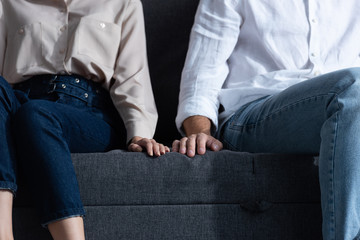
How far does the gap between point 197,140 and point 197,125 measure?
0.37ft

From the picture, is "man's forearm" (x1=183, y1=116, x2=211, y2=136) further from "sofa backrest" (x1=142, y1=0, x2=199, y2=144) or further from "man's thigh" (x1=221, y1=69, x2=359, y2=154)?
"sofa backrest" (x1=142, y1=0, x2=199, y2=144)

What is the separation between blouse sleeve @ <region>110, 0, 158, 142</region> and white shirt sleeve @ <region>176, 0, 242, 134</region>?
11 cm

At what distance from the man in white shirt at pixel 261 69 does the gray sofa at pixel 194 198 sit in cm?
6

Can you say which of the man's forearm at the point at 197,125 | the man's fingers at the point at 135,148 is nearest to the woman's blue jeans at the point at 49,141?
the man's fingers at the point at 135,148

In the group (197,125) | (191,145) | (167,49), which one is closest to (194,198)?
(191,145)

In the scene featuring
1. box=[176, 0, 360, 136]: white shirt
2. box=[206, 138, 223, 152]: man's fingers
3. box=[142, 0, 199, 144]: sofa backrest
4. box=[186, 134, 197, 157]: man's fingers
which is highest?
box=[176, 0, 360, 136]: white shirt

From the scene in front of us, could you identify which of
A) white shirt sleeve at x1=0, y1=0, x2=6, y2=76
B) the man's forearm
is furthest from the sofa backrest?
white shirt sleeve at x1=0, y1=0, x2=6, y2=76

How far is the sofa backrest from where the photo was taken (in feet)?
5.78

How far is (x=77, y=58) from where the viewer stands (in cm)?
142

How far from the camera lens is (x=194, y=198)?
1130 millimetres

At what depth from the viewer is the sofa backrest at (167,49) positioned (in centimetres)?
176

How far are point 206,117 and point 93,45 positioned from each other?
1.37ft

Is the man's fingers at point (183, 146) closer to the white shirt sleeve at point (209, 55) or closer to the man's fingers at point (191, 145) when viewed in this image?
the man's fingers at point (191, 145)

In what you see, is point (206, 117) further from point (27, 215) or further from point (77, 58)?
point (27, 215)
